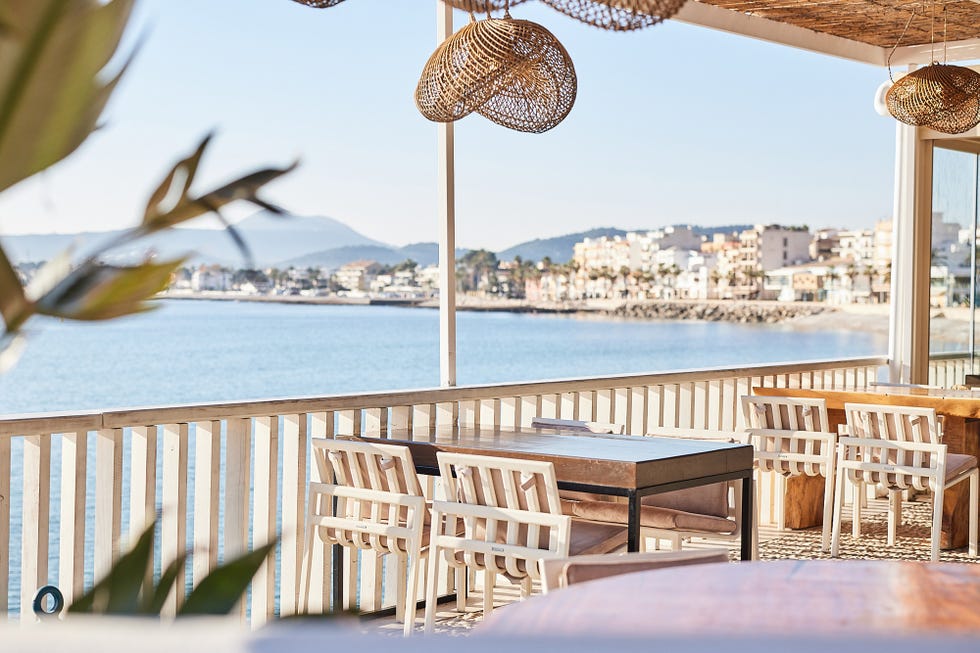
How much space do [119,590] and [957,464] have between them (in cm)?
590

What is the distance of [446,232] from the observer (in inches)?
222

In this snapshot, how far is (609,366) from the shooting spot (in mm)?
51062

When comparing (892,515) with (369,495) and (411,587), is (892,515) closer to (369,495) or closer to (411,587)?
(411,587)

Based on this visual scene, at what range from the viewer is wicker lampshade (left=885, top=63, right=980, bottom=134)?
612 cm

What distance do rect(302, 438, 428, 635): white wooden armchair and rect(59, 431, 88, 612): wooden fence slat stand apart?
784mm

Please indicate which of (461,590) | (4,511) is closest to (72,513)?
(4,511)

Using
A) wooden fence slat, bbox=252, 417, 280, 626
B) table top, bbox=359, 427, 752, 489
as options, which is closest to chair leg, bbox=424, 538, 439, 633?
table top, bbox=359, 427, 752, 489

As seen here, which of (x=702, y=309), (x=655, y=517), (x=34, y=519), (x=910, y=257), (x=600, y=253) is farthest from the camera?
(x=600, y=253)

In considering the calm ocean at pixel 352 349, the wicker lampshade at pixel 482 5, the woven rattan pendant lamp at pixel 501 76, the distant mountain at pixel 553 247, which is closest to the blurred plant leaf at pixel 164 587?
the wicker lampshade at pixel 482 5

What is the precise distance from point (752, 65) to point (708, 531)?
158 feet

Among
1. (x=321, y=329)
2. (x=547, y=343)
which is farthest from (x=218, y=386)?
(x=547, y=343)

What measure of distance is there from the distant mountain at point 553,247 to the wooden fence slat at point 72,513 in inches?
1723

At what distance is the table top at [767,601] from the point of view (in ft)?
5.20

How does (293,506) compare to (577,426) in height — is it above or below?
below
